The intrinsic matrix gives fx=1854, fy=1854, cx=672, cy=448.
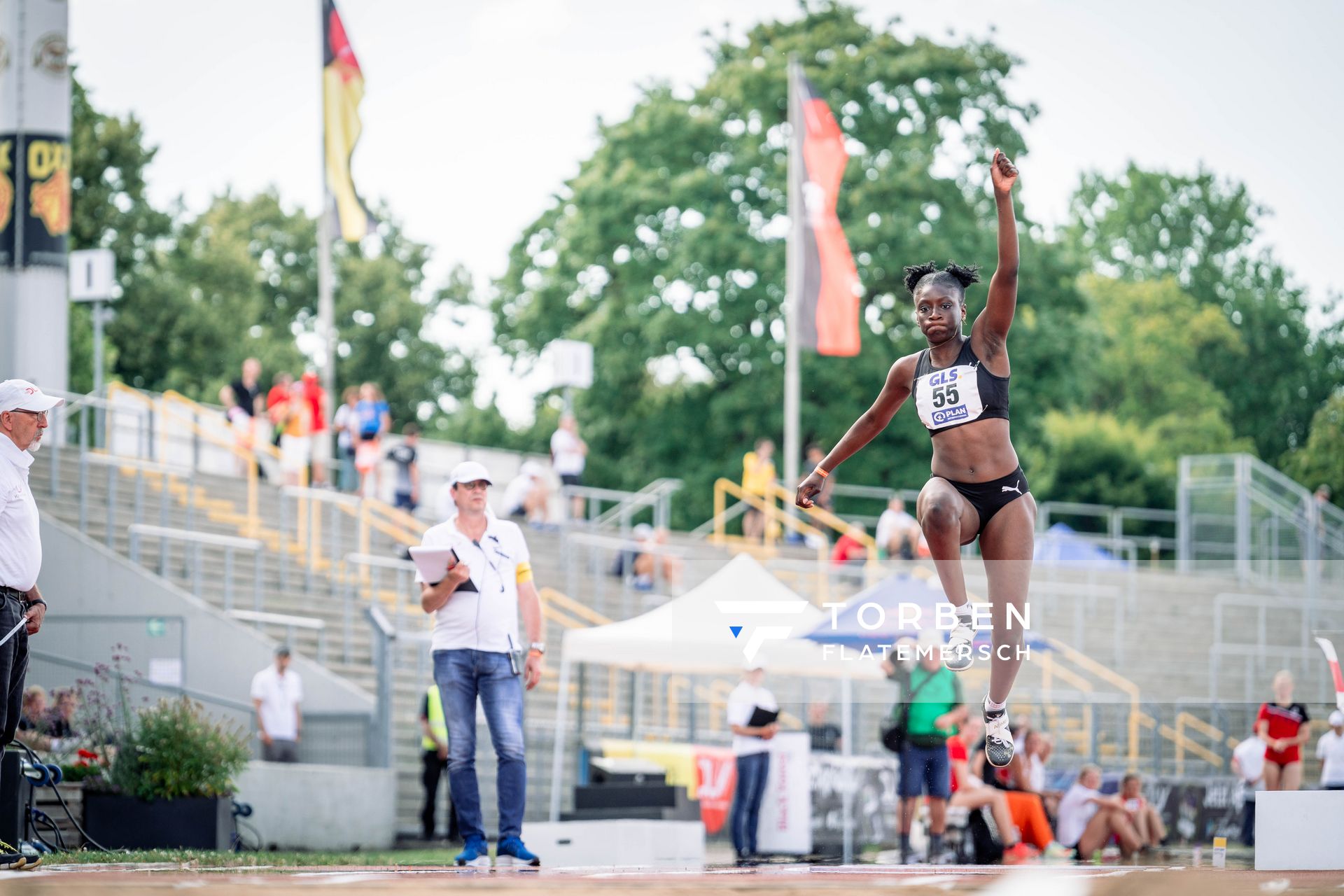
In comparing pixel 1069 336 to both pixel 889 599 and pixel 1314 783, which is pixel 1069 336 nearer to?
pixel 1314 783

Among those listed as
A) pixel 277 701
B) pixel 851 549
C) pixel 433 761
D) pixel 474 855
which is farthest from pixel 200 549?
pixel 851 549

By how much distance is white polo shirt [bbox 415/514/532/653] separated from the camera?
1021 cm

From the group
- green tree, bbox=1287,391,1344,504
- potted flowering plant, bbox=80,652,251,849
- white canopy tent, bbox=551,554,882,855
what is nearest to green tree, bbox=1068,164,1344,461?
green tree, bbox=1287,391,1344,504

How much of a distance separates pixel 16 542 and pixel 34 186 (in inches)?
527

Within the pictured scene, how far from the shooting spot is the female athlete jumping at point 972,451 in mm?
9234

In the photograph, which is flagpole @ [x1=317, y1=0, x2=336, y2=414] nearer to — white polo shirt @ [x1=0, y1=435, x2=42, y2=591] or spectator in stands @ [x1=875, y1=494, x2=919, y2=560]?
spectator in stands @ [x1=875, y1=494, x2=919, y2=560]

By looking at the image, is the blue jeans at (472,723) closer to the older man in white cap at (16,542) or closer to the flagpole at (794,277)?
the older man in white cap at (16,542)

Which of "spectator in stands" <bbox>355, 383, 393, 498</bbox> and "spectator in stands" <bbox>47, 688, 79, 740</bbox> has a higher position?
"spectator in stands" <bbox>355, 383, 393, 498</bbox>

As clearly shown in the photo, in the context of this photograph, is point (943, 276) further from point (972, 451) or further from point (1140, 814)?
point (1140, 814)

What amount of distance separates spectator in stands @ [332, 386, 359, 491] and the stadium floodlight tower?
5.17 m

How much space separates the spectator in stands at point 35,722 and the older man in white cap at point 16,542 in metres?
3.27

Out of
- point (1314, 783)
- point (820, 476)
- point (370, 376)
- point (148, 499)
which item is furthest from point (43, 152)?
point (370, 376)

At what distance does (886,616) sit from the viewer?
53.5ft

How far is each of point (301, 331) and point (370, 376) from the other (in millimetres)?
2751
